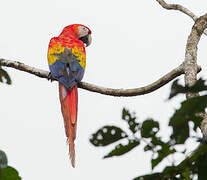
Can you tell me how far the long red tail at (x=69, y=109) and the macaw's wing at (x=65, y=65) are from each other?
64 mm

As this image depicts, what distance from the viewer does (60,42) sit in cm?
459

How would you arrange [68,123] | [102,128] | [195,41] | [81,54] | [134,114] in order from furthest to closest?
[81,54] < [68,123] < [195,41] < [134,114] < [102,128]

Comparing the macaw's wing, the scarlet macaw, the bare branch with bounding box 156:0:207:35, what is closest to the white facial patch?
the scarlet macaw

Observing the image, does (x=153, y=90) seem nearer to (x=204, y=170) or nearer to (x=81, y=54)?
(x=81, y=54)

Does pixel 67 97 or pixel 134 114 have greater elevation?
pixel 67 97

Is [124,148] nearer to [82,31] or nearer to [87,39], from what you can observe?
[82,31]

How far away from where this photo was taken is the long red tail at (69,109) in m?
3.37

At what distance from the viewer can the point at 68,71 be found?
158 inches

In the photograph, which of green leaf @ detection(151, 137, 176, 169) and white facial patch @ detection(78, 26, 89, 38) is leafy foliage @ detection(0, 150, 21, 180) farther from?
white facial patch @ detection(78, 26, 89, 38)

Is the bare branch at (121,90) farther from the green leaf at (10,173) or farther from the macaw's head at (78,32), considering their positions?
the green leaf at (10,173)

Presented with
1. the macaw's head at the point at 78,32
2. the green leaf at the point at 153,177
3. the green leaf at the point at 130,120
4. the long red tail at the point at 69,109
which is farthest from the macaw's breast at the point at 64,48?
the green leaf at the point at 153,177

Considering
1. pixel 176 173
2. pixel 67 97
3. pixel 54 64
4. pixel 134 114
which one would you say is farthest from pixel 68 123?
pixel 176 173

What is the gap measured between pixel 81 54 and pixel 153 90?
5.03ft

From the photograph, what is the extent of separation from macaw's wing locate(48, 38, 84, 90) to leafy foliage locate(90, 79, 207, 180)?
9.70 feet
